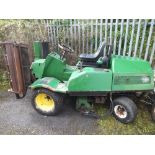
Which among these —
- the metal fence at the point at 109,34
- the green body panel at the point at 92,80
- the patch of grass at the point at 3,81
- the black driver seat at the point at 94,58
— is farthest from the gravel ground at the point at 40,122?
the metal fence at the point at 109,34

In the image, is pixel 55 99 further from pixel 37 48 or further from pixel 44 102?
pixel 37 48

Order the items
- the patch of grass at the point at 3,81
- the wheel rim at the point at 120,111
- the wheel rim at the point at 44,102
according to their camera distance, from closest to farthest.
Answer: the wheel rim at the point at 120,111
the wheel rim at the point at 44,102
the patch of grass at the point at 3,81

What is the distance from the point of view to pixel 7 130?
10.4 ft


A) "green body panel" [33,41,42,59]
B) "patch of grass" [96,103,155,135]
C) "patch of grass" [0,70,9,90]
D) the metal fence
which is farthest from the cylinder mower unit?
"patch of grass" [0,70,9,90]

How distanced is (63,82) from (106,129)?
142 centimetres

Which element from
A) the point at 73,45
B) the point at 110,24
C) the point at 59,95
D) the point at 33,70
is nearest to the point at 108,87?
the point at 59,95

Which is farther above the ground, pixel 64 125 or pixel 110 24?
pixel 110 24

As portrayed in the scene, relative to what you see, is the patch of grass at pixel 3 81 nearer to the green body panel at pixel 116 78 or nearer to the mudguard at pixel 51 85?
the mudguard at pixel 51 85

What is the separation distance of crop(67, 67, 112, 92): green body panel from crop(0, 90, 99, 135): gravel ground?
671 mm

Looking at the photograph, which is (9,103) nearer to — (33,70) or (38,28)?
(33,70)

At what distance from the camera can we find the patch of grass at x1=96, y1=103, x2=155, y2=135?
309cm

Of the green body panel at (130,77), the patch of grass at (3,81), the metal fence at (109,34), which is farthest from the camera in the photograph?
the patch of grass at (3,81)

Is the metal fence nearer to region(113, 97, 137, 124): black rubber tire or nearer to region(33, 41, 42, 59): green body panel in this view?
region(33, 41, 42, 59): green body panel

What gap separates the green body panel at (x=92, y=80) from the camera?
121 inches
